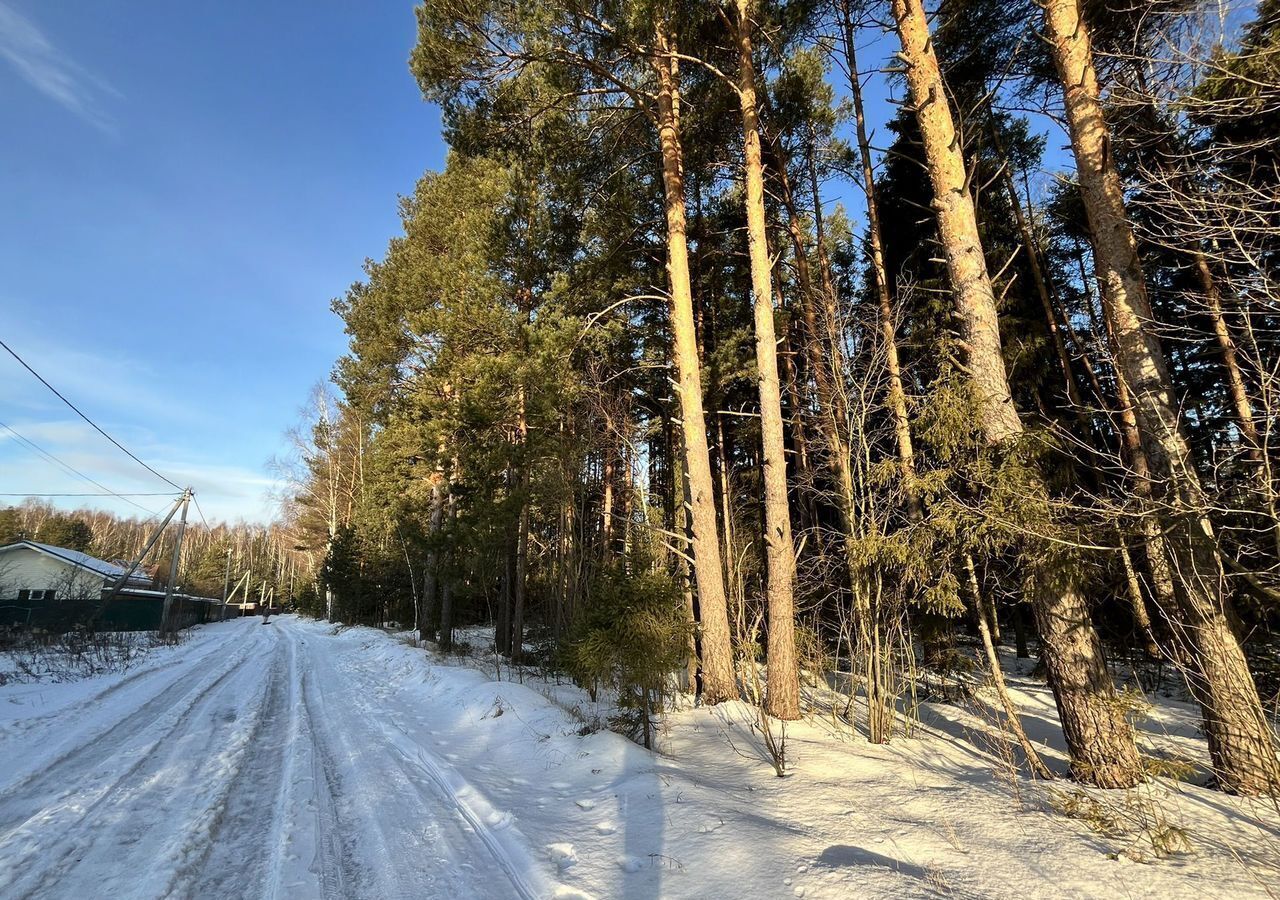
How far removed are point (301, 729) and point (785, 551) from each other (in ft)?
21.6

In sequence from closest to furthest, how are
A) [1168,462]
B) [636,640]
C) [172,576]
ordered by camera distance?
[1168,462]
[636,640]
[172,576]

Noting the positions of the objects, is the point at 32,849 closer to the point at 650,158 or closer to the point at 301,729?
the point at 301,729

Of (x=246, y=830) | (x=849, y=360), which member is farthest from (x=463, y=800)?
(x=849, y=360)

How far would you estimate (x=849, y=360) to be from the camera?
9.24 metres

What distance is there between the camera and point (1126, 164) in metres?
8.89

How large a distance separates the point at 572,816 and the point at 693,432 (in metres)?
5.38

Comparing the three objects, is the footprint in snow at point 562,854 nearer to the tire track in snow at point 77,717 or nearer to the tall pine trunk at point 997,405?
the tall pine trunk at point 997,405

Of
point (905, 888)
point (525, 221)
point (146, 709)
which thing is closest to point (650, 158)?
point (525, 221)

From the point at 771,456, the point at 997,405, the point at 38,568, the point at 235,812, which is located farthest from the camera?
the point at 38,568

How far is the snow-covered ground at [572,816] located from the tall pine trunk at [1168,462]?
522 millimetres

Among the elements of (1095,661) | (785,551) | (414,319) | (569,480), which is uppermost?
(414,319)

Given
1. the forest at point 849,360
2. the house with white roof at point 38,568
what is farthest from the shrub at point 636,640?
the house with white roof at point 38,568

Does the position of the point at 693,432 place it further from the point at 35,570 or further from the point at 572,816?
the point at 35,570

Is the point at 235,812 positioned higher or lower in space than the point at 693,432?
lower
